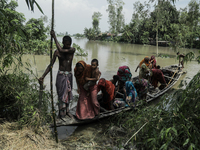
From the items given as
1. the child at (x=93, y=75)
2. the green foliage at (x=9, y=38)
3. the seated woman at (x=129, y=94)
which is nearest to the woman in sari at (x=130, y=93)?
the seated woman at (x=129, y=94)

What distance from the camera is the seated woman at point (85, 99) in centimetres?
354

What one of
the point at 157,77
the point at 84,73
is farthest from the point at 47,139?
the point at 157,77

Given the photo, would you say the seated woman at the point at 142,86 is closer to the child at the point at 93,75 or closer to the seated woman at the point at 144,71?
the seated woman at the point at 144,71

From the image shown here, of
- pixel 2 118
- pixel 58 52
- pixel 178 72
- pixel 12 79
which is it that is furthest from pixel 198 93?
pixel 178 72

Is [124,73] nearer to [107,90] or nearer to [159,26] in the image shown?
[107,90]

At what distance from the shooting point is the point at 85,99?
377 centimetres

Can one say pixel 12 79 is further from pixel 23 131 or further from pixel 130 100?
pixel 130 100

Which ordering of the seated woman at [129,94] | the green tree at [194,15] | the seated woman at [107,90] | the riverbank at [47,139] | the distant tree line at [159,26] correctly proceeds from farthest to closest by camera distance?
the green tree at [194,15] < the distant tree line at [159,26] < the seated woman at [129,94] < the seated woman at [107,90] < the riverbank at [47,139]

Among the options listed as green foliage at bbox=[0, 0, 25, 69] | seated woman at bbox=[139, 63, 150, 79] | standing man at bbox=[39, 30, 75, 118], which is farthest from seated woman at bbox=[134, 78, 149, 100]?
green foliage at bbox=[0, 0, 25, 69]

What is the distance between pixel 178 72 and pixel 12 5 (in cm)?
1187

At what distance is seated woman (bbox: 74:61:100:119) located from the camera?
11.6 feet

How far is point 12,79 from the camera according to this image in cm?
307

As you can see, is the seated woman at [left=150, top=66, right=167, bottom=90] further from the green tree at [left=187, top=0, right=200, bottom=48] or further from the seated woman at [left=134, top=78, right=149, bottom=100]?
the green tree at [left=187, top=0, right=200, bottom=48]

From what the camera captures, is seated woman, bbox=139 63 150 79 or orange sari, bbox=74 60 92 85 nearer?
orange sari, bbox=74 60 92 85
